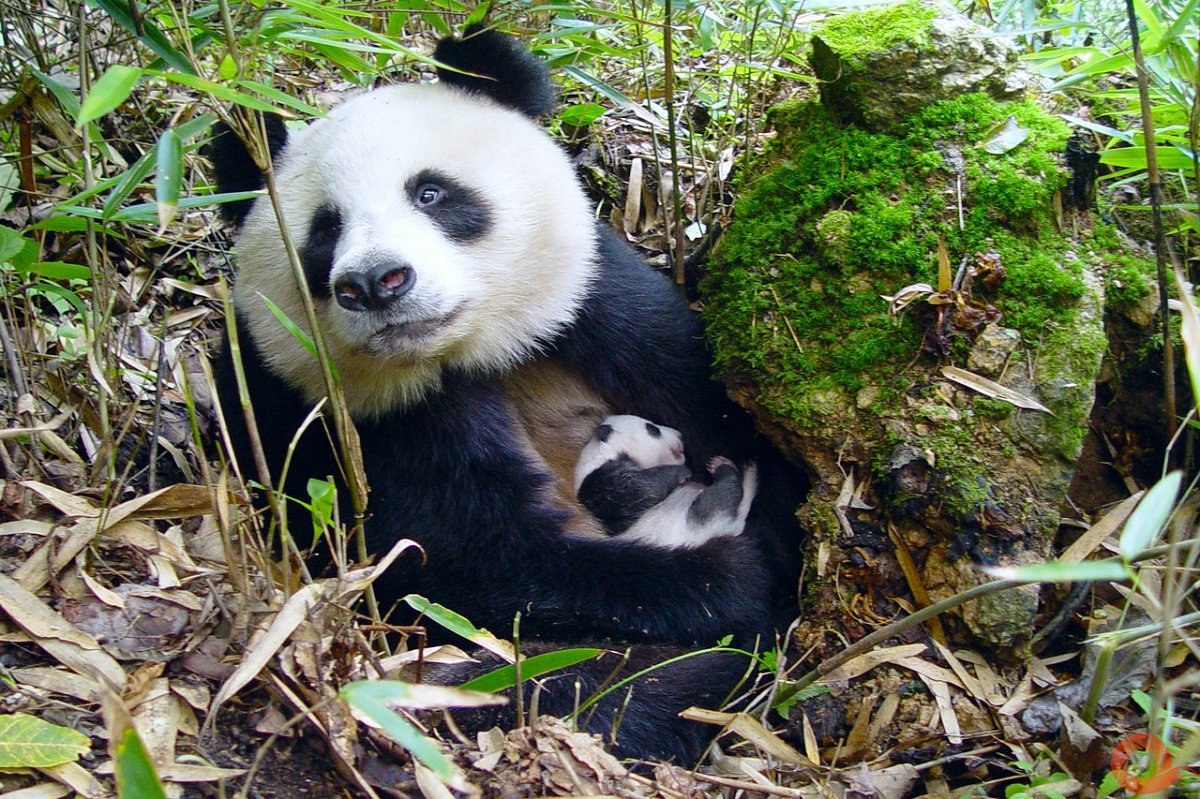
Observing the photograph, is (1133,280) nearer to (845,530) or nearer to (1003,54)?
(1003,54)

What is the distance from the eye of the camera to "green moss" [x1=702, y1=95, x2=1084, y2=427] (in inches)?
133

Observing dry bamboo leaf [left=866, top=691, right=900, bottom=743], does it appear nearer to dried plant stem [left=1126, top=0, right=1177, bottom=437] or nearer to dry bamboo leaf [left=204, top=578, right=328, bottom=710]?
dried plant stem [left=1126, top=0, right=1177, bottom=437]

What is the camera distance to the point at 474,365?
3691mm

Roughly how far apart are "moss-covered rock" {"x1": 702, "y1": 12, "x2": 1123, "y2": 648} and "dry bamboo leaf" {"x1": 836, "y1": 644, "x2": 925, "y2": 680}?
0.61 feet

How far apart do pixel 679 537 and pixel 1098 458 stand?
1580 millimetres

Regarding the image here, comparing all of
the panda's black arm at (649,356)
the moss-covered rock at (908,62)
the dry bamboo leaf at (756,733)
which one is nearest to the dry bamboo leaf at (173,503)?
the panda's black arm at (649,356)

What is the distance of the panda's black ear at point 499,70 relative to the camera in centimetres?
368

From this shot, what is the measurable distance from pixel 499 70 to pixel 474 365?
1146 mm

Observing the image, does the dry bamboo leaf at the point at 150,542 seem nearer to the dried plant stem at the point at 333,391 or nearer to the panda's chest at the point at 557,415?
the dried plant stem at the point at 333,391

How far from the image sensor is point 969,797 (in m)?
2.56

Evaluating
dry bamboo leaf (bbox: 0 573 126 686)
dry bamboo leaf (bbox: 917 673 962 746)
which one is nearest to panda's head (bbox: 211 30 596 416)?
dry bamboo leaf (bbox: 0 573 126 686)

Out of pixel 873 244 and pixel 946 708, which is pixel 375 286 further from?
pixel 946 708

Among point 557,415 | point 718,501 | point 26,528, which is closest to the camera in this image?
point 26,528

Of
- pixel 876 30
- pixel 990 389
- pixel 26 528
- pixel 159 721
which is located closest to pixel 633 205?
pixel 876 30
